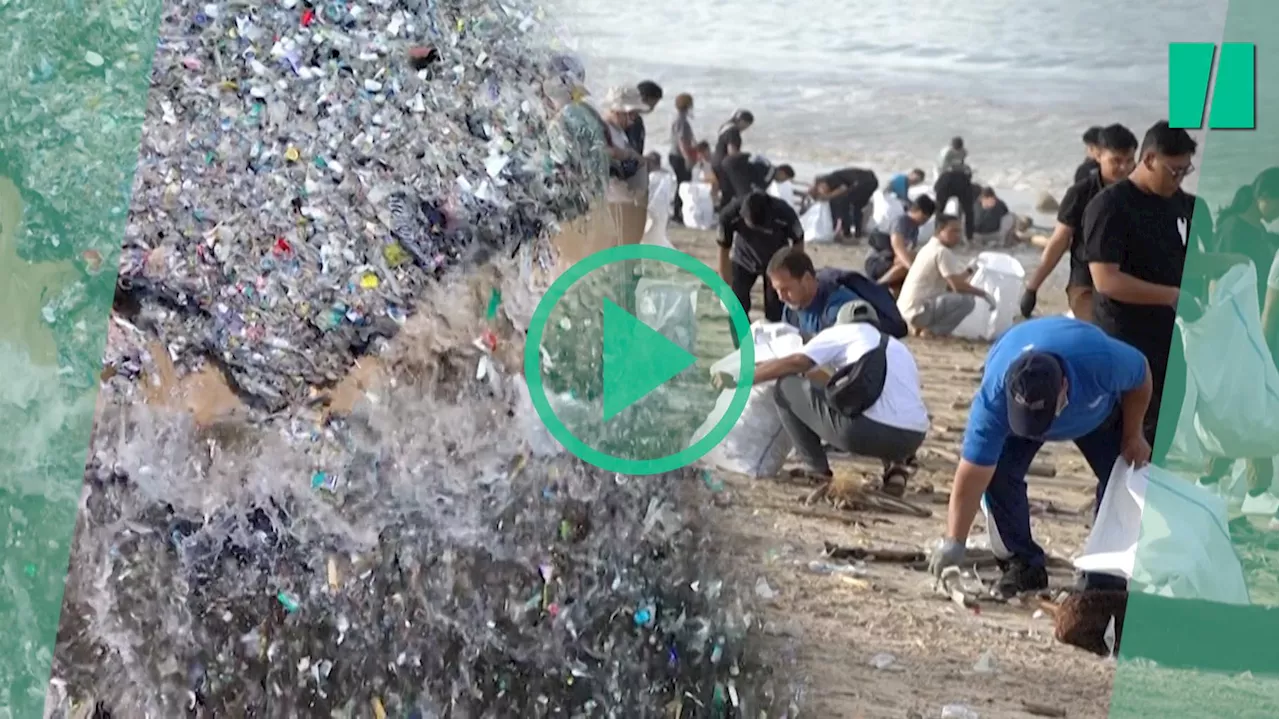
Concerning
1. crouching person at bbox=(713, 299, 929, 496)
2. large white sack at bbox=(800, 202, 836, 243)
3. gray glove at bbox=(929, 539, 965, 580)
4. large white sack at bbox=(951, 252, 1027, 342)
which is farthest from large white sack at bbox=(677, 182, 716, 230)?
gray glove at bbox=(929, 539, 965, 580)

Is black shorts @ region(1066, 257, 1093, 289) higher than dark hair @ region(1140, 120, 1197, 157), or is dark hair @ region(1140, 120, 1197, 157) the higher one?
dark hair @ region(1140, 120, 1197, 157)

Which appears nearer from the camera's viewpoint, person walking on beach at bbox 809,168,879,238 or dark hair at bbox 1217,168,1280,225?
dark hair at bbox 1217,168,1280,225

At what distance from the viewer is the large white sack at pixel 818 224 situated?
3496 mm

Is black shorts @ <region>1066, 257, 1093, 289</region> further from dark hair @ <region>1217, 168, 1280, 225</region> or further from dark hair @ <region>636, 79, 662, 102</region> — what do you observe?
dark hair @ <region>636, 79, 662, 102</region>

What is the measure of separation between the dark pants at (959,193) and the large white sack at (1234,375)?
0.57 meters

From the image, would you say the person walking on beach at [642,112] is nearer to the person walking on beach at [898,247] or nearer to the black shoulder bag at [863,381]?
the person walking on beach at [898,247]

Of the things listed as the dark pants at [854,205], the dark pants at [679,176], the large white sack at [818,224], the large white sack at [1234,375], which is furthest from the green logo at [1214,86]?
the dark pants at [679,176]

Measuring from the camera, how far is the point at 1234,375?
134 inches

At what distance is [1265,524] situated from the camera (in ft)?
11.3

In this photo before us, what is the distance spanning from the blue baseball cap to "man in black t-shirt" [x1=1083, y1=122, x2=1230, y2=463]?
17 cm

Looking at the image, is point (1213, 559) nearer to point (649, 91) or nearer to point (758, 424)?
point (758, 424)

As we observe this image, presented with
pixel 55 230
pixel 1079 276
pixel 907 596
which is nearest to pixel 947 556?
pixel 907 596

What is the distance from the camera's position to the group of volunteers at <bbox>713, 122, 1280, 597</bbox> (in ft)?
11.1

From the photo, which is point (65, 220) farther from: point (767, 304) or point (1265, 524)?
point (1265, 524)
